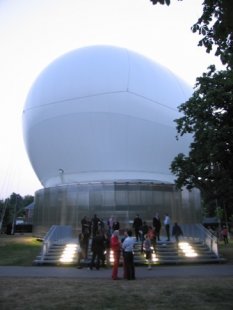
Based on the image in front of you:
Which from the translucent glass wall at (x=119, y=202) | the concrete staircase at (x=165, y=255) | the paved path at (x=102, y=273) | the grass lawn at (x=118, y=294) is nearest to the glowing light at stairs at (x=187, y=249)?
the concrete staircase at (x=165, y=255)

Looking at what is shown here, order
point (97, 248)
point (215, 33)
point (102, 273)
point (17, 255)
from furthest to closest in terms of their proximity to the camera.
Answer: point (17, 255) < point (97, 248) < point (102, 273) < point (215, 33)

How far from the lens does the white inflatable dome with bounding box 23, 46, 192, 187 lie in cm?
3197

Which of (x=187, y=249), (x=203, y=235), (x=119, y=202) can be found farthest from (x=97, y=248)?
(x=119, y=202)

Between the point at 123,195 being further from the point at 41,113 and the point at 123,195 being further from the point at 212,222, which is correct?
the point at 212,222

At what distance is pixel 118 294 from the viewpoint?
9.53m

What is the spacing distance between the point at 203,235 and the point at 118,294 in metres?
13.0

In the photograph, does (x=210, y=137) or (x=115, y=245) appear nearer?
(x=115, y=245)

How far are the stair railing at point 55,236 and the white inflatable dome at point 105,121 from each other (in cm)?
763

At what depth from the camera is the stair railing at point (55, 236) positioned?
741 inches

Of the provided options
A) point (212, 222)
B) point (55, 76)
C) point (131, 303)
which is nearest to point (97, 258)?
point (131, 303)

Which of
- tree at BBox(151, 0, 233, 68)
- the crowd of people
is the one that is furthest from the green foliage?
tree at BBox(151, 0, 233, 68)

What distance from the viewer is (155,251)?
18891mm

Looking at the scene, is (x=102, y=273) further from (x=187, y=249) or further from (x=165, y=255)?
(x=187, y=249)

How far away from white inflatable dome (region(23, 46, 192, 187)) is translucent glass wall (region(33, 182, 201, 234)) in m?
1.95
